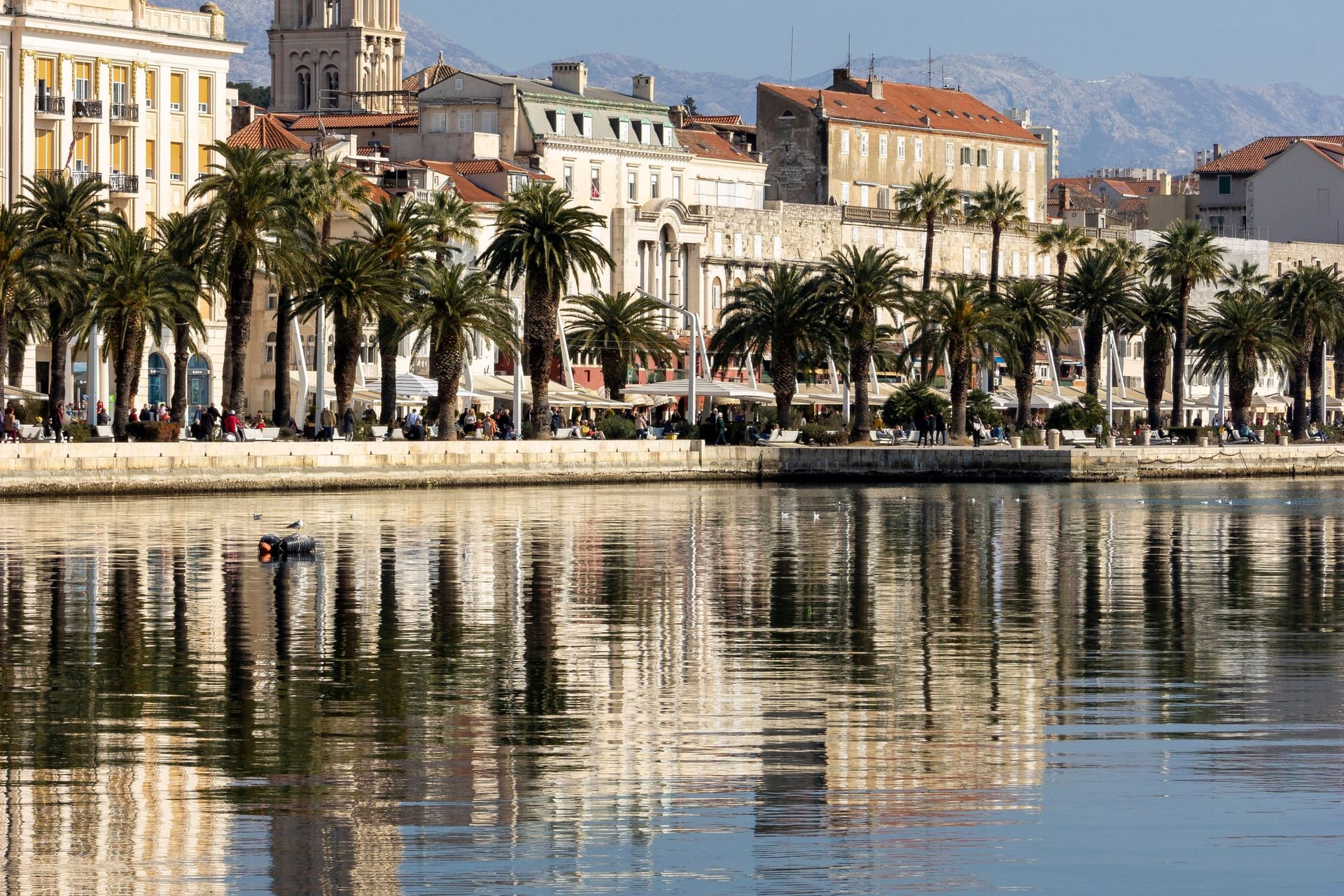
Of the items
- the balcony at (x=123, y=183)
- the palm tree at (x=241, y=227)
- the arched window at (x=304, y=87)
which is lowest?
the palm tree at (x=241, y=227)

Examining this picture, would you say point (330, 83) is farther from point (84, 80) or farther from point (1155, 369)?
point (84, 80)

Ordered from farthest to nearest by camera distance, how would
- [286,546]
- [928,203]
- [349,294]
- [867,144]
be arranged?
1. [867,144]
2. [928,203]
3. [349,294]
4. [286,546]

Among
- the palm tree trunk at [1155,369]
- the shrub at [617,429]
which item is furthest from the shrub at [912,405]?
the shrub at [617,429]

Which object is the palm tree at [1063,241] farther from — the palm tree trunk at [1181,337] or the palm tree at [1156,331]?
the palm tree trunk at [1181,337]

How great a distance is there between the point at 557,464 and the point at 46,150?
24337mm

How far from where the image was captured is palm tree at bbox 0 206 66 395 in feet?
199

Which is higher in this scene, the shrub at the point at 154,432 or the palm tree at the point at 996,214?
the palm tree at the point at 996,214

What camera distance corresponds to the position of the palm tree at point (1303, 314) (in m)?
99.2

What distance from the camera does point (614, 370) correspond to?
91.1m

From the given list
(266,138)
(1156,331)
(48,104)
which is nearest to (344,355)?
(48,104)

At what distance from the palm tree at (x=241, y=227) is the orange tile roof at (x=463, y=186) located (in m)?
30.4

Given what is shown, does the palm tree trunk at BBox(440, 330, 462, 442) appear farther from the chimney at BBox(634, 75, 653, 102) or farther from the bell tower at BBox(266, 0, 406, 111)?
the bell tower at BBox(266, 0, 406, 111)

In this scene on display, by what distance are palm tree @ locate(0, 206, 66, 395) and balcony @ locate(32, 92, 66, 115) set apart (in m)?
16.7

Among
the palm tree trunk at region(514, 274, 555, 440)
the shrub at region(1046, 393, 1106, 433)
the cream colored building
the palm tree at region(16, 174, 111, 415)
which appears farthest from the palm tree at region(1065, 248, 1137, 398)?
the palm tree at region(16, 174, 111, 415)
